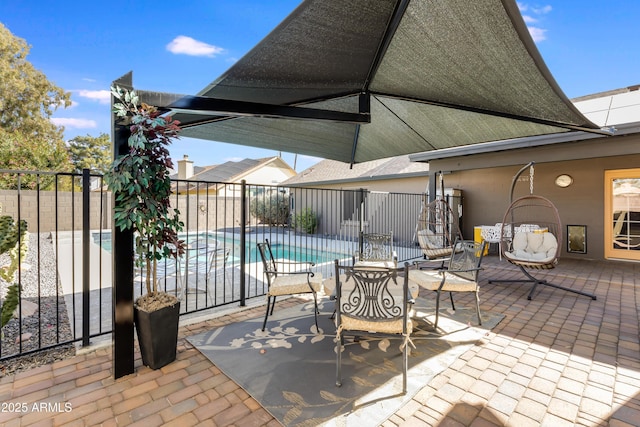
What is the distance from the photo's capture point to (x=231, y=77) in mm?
2523

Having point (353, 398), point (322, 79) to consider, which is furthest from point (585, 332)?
point (322, 79)

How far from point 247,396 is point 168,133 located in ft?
7.01

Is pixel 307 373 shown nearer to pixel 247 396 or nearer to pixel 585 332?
pixel 247 396

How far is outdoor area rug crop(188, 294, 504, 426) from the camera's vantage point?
1936mm

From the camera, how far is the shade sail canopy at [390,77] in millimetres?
2061

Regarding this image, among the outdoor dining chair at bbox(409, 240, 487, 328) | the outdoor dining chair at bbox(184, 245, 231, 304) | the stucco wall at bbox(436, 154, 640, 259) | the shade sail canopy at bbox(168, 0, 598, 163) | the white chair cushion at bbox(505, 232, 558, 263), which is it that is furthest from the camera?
the stucco wall at bbox(436, 154, 640, 259)

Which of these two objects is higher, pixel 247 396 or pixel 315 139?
pixel 315 139

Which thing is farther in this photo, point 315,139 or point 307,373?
point 315,139

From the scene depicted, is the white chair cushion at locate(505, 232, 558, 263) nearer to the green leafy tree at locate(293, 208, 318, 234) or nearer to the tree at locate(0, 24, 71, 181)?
the green leafy tree at locate(293, 208, 318, 234)

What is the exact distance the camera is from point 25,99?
15055 mm

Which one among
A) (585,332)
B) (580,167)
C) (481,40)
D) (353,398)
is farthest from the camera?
(580,167)

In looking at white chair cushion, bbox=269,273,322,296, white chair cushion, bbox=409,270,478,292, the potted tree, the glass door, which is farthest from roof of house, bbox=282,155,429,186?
the potted tree

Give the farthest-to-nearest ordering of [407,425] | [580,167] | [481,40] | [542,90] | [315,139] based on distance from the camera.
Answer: [580,167], [315,139], [542,90], [481,40], [407,425]

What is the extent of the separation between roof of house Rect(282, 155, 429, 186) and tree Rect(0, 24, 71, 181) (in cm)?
1093
